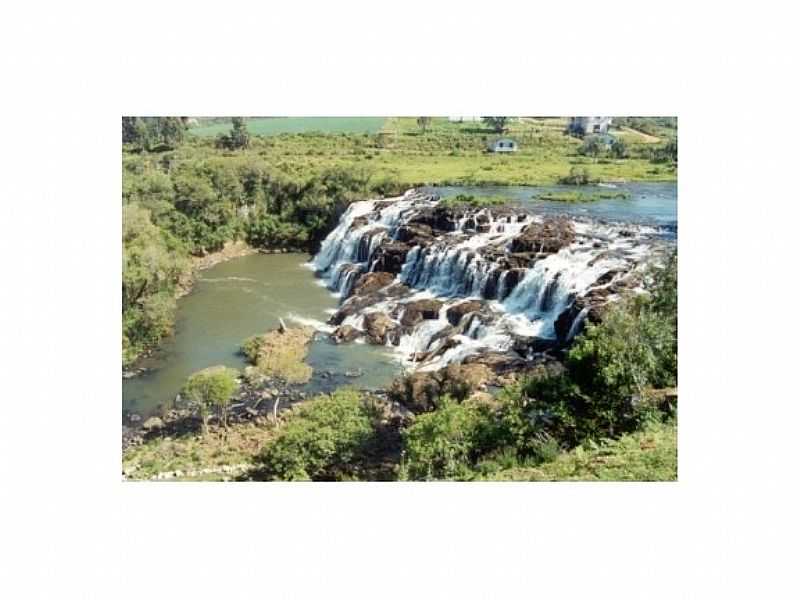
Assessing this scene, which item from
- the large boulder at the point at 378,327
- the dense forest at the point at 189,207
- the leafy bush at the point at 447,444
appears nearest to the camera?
the leafy bush at the point at 447,444

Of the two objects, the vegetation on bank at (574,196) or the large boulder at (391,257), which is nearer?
the vegetation on bank at (574,196)

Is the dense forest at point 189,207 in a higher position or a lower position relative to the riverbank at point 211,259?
higher

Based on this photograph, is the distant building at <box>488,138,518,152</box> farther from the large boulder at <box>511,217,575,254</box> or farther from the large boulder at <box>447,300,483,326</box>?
the large boulder at <box>447,300,483,326</box>

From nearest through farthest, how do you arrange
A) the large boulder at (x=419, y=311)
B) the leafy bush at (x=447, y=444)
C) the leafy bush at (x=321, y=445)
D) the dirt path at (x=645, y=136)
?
the leafy bush at (x=447, y=444), the leafy bush at (x=321, y=445), the dirt path at (x=645, y=136), the large boulder at (x=419, y=311)

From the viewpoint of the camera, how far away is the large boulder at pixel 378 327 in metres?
7.82

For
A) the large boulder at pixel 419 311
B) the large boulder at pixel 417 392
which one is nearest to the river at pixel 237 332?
the large boulder at pixel 417 392

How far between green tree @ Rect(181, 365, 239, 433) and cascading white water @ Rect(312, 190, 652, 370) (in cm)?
130

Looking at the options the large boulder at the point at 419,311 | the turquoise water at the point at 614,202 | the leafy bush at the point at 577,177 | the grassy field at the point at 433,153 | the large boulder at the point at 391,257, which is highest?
the grassy field at the point at 433,153

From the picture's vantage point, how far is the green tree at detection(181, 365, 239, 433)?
7516 mm

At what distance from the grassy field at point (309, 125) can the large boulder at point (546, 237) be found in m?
1.85

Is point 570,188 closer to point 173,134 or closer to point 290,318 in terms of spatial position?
point 290,318

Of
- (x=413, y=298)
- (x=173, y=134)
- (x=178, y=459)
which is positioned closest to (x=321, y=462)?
(x=178, y=459)

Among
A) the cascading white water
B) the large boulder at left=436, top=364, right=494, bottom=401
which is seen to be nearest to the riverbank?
the cascading white water

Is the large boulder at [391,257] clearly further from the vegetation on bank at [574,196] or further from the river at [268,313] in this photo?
the vegetation on bank at [574,196]
